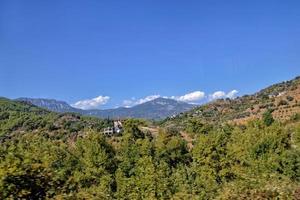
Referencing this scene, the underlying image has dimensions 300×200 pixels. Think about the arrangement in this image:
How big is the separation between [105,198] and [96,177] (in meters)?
49.9

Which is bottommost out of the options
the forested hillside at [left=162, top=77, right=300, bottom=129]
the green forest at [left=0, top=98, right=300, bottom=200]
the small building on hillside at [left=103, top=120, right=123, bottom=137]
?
the green forest at [left=0, top=98, right=300, bottom=200]

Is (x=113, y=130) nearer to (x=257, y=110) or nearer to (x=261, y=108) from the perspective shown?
(x=257, y=110)

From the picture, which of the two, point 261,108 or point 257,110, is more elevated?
point 261,108

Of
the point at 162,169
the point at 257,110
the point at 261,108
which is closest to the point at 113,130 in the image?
the point at 257,110

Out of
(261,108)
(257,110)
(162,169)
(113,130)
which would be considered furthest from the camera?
(261,108)

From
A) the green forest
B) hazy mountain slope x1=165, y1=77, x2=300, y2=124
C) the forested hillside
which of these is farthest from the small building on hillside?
the green forest

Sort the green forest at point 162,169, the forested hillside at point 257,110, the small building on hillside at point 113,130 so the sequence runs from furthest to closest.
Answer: the forested hillside at point 257,110 → the small building on hillside at point 113,130 → the green forest at point 162,169

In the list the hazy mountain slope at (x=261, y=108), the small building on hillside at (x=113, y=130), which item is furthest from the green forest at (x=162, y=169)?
the hazy mountain slope at (x=261, y=108)

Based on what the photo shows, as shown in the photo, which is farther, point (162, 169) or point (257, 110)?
point (257, 110)

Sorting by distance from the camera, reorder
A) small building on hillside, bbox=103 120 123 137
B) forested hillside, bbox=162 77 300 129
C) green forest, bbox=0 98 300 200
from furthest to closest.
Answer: forested hillside, bbox=162 77 300 129 → small building on hillside, bbox=103 120 123 137 → green forest, bbox=0 98 300 200

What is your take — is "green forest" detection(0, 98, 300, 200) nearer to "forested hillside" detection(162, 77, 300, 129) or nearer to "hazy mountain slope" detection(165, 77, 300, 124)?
"forested hillside" detection(162, 77, 300, 129)

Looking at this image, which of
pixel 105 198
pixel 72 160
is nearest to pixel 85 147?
pixel 72 160

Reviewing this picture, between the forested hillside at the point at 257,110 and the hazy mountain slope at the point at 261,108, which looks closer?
the forested hillside at the point at 257,110

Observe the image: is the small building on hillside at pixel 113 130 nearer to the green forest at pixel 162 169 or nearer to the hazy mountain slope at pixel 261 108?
the hazy mountain slope at pixel 261 108
